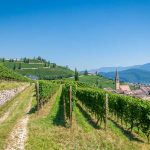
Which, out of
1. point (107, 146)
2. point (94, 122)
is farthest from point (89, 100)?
point (107, 146)

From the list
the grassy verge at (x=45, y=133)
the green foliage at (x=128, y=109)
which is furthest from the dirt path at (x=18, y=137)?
the green foliage at (x=128, y=109)

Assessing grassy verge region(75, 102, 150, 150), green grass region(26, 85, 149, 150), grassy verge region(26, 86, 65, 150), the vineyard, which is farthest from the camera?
the vineyard

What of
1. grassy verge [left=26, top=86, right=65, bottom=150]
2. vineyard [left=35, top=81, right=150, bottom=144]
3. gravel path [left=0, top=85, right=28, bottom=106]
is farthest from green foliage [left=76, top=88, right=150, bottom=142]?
gravel path [left=0, top=85, right=28, bottom=106]

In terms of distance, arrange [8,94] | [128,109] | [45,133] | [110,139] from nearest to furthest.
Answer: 1. [110,139]
2. [45,133]
3. [128,109]
4. [8,94]

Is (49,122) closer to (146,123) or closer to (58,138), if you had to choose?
(58,138)

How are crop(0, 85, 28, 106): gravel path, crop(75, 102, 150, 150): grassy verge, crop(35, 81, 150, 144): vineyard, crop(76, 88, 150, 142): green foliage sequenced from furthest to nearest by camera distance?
crop(0, 85, 28, 106): gravel path → crop(35, 81, 150, 144): vineyard → crop(76, 88, 150, 142): green foliage → crop(75, 102, 150, 150): grassy verge

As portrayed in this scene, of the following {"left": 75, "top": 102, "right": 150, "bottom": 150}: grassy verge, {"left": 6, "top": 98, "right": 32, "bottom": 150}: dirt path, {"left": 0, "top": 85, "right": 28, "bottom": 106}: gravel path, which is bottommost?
{"left": 75, "top": 102, "right": 150, "bottom": 150}: grassy verge

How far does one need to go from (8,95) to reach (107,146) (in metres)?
45.5

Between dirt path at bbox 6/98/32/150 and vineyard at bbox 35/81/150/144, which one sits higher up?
vineyard at bbox 35/81/150/144

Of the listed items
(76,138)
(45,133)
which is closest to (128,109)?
(76,138)

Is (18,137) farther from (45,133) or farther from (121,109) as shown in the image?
(121,109)

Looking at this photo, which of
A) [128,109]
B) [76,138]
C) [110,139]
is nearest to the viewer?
[76,138]

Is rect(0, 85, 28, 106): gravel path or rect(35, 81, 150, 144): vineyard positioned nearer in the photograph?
rect(35, 81, 150, 144): vineyard

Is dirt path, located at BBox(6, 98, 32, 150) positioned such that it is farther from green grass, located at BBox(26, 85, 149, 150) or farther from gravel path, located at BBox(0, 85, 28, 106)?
gravel path, located at BBox(0, 85, 28, 106)
